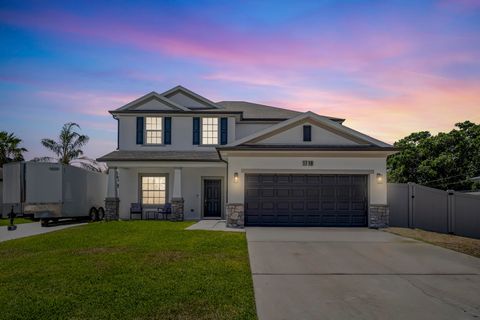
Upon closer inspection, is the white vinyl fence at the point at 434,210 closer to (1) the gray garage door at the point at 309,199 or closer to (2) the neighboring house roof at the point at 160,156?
(1) the gray garage door at the point at 309,199

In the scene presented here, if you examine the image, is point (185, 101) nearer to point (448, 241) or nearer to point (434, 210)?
point (434, 210)

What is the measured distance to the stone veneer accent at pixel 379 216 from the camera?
1576 centimetres

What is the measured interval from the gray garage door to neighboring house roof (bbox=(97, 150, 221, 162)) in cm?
376

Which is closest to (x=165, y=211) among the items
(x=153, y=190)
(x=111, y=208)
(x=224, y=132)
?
(x=153, y=190)

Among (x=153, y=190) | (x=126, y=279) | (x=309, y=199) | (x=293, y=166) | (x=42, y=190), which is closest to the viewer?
(x=126, y=279)

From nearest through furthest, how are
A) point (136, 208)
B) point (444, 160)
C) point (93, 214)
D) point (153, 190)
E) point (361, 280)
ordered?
1. point (361, 280)
2. point (136, 208)
3. point (93, 214)
4. point (153, 190)
5. point (444, 160)

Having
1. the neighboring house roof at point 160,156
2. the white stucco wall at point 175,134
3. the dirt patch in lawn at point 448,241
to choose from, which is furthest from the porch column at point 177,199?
the dirt patch in lawn at point 448,241

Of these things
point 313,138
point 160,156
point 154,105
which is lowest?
point 160,156

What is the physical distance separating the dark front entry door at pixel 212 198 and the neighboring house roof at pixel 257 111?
4.36m

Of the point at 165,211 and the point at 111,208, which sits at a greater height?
the point at 111,208

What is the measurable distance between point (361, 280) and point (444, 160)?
2585 cm

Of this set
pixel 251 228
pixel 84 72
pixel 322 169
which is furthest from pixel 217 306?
pixel 84 72

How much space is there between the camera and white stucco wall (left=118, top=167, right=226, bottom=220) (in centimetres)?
2005

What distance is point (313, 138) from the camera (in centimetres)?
1634
